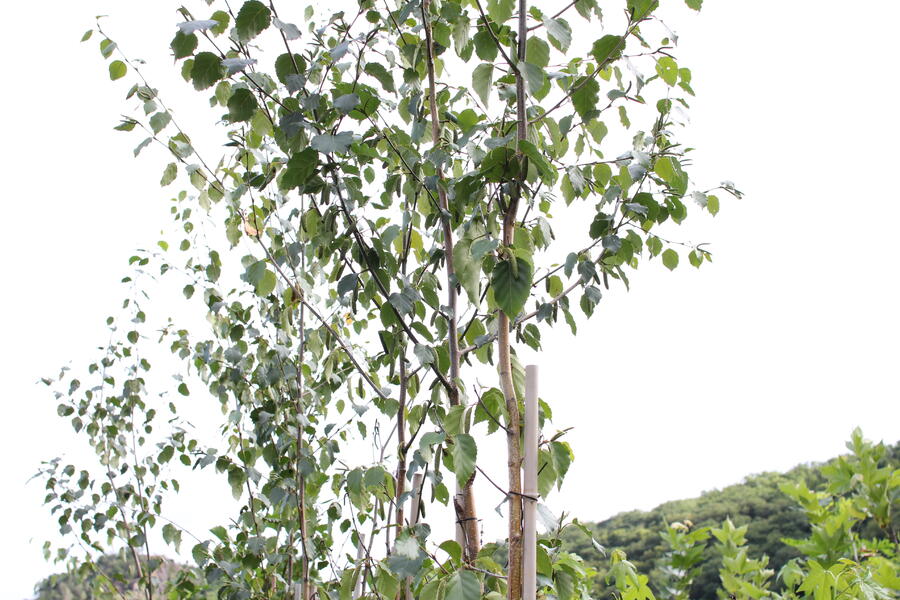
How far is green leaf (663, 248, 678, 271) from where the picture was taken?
1.69m

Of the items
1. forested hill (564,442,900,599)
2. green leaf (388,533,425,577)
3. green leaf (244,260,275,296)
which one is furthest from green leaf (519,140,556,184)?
forested hill (564,442,900,599)

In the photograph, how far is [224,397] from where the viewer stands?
2.77 metres

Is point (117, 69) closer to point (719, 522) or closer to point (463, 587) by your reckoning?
point (463, 587)

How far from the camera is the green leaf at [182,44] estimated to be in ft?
4.32

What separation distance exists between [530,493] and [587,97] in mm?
Answer: 759

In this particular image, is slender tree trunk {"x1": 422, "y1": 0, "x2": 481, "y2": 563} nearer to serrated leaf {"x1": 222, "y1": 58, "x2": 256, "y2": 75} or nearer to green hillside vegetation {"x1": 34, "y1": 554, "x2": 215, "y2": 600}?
serrated leaf {"x1": 222, "y1": 58, "x2": 256, "y2": 75}

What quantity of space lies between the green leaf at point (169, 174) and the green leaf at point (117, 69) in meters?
0.31

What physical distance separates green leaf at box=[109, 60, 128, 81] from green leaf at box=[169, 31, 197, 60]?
0.57 meters

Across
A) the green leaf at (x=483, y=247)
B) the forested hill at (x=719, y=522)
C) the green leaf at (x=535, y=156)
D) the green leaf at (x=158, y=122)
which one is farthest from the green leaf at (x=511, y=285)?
the forested hill at (x=719, y=522)

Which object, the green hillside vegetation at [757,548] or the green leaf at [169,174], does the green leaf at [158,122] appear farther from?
the green hillside vegetation at [757,548]

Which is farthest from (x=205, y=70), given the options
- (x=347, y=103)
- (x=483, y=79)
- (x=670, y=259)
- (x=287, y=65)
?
(x=670, y=259)

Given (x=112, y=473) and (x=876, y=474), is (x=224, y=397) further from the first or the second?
(x=876, y=474)

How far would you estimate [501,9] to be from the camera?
1320 millimetres

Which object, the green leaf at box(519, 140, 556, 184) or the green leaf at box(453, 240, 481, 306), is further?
the green leaf at box(453, 240, 481, 306)
